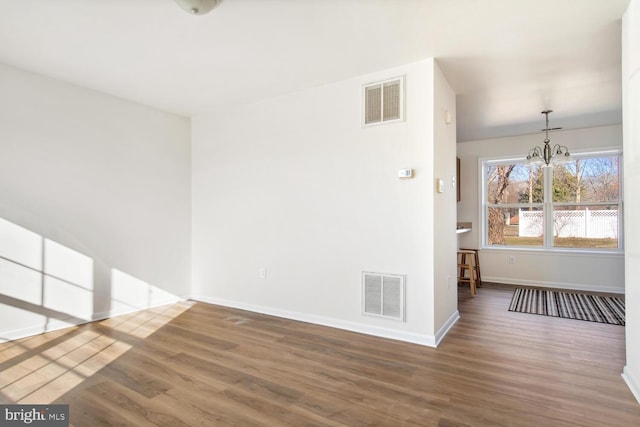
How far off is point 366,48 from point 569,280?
5181 mm

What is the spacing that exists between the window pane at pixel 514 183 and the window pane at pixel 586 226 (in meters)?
0.46

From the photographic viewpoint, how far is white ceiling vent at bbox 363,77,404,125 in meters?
3.21

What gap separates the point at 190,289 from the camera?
4777 millimetres

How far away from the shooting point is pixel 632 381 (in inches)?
88.8

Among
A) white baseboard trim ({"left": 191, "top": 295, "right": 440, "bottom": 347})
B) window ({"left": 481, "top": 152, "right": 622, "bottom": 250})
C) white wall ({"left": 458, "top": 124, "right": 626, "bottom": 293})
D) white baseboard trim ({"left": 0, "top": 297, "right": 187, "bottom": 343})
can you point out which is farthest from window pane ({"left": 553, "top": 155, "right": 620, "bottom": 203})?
white baseboard trim ({"left": 0, "top": 297, "right": 187, "bottom": 343})

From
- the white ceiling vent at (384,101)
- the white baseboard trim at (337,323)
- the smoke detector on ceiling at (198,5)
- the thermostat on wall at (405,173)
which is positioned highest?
the smoke detector on ceiling at (198,5)

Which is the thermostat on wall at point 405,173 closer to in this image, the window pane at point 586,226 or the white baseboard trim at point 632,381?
the white baseboard trim at point 632,381

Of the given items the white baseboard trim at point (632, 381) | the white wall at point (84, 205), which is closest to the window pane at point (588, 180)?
the white baseboard trim at point (632, 381)

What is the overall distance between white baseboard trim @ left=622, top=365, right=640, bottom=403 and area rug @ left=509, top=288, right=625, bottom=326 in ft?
5.23

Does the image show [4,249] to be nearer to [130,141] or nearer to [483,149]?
[130,141]

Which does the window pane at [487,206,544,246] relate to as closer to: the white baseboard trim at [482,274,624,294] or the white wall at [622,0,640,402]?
the white baseboard trim at [482,274,624,294]

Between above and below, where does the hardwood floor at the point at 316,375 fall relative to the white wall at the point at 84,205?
below

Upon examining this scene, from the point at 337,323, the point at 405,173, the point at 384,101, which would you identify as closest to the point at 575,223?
the point at 405,173

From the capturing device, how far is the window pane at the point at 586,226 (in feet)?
17.8
